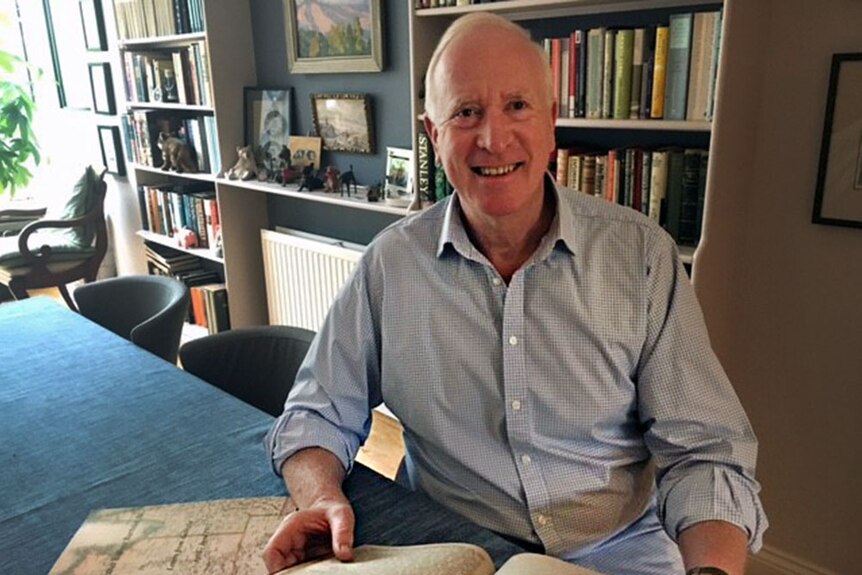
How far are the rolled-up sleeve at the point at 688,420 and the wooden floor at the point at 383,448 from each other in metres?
1.55

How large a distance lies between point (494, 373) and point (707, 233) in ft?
2.51

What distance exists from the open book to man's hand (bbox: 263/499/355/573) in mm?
17

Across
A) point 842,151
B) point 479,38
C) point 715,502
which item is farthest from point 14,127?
point 715,502

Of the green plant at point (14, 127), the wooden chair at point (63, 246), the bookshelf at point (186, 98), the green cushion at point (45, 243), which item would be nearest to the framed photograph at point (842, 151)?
the bookshelf at point (186, 98)

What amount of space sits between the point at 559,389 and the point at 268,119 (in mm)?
2443

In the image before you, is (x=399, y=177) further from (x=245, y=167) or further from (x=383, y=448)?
(x=383, y=448)

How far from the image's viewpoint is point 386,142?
106 inches

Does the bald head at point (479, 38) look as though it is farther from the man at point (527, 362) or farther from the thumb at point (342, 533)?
the thumb at point (342, 533)

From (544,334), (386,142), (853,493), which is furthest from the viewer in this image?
(386,142)

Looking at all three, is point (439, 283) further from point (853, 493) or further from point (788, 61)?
point (853, 493)

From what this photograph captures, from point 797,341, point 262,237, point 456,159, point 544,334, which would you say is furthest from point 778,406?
point 262,237

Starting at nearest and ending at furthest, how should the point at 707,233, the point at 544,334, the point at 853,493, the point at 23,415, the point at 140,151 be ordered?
the point at 544,334, the point at 23,415, the point at 707,233, the point at 853,493, the point at 140,151

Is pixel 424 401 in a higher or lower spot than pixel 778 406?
higher

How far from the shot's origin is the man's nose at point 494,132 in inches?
43.7
